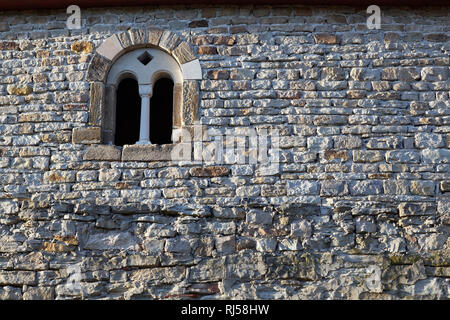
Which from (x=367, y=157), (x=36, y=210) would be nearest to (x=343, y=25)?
(x=367, y=157)

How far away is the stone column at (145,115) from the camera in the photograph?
5453 millimetres

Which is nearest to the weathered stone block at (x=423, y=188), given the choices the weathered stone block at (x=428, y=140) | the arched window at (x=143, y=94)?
the weathered stone block at (x=428, y=140)

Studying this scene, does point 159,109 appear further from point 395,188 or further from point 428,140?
point 428,140

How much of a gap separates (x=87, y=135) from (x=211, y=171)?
1121 mm

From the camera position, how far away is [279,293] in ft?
16.1

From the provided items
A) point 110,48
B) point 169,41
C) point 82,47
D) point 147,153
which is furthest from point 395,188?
point 82,47

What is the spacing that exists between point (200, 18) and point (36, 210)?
2206 mm

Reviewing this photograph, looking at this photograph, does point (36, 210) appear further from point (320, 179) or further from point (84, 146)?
point (320, 179)

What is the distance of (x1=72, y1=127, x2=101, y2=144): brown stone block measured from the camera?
17.7 ft

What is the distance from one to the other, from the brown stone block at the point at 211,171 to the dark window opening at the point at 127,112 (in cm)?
119

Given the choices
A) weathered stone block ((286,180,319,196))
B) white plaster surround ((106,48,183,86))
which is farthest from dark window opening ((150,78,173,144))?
weathered stone block ((286,180,319,196))

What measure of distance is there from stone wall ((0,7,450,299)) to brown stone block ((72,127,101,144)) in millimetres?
19

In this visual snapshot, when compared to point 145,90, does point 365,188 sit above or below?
below

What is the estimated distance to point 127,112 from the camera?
6.14 metres
